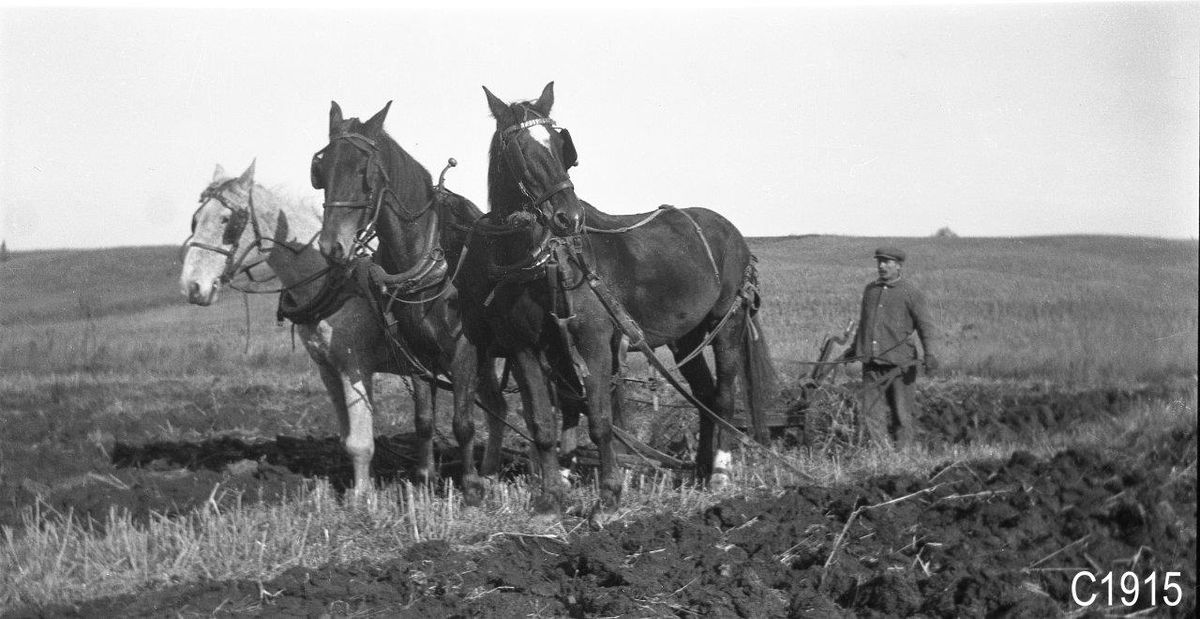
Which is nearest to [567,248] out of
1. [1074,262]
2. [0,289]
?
[1074,262]

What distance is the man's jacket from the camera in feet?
30.8

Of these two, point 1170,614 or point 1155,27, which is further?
point 1155,27

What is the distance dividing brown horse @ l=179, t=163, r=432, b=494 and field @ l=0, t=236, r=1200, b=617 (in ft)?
1.94

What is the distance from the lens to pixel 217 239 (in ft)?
26.1

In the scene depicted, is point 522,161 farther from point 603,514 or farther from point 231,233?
point 231,233

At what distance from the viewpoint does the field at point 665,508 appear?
5.18 m

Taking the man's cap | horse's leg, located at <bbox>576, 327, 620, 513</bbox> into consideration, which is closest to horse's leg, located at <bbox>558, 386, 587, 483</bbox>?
horse's leg, located at <bbox>576, 327, 620, 513</bbox>

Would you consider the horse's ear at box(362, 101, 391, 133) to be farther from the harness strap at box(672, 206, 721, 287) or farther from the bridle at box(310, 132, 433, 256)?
the harness strap at box(672, 206, 721, 287)

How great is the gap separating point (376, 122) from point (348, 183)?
53cm

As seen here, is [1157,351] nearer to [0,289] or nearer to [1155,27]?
[1155,27]

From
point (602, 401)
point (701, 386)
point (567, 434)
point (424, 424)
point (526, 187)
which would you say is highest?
point (526, 187)

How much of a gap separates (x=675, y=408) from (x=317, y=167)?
3.85m

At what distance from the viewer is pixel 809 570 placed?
558 centimetres

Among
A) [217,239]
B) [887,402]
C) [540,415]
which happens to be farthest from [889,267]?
[217,239]
